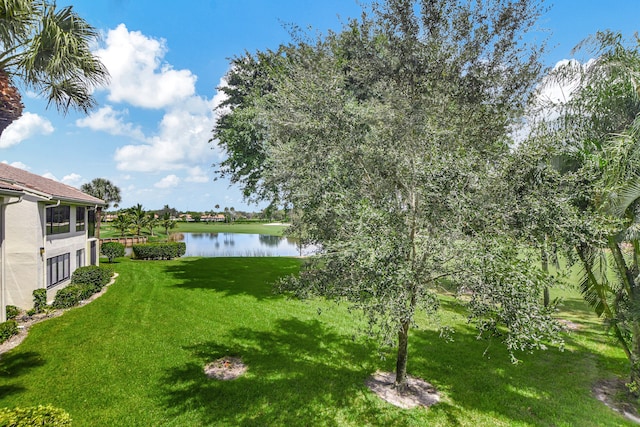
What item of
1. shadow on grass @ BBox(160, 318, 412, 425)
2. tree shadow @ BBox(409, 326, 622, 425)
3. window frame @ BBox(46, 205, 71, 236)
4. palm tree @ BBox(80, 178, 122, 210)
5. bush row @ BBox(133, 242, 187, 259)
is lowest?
tree shadow @ BBox(409, 326, 622, 425)

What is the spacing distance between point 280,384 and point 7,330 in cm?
993

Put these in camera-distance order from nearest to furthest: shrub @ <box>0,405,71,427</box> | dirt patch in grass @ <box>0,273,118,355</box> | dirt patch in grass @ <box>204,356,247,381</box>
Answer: shrub @ <box>0,405,71,427</box> → dirt patch in grass @ <box>204,356,247,381</box> → dirt patch in grass @ <box>0,273,118,355</box>

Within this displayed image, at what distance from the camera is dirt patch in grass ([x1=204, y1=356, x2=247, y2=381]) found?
8688 mm

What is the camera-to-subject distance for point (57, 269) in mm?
15703

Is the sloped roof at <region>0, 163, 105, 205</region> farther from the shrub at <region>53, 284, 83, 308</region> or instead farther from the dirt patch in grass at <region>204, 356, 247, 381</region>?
the dirt patch in grass at <region>204, 356, 247, 381</region>

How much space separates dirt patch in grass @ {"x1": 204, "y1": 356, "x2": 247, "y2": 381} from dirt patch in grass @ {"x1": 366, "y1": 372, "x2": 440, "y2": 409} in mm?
3756

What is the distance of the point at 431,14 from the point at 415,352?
33.1 ft

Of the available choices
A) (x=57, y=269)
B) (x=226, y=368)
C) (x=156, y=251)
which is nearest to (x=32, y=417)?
(x=226, y=368)

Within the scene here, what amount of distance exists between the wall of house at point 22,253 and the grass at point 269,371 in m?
2.11

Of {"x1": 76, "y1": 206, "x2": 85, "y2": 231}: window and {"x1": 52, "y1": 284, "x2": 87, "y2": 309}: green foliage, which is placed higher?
{"x1": 76, "y1": 206, "x2": 85, "y2": 231}: window

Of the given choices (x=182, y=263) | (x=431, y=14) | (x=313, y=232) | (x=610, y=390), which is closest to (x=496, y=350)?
(x=610, y=390)

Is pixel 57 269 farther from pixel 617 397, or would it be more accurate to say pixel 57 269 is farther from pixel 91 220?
pixel 617 397

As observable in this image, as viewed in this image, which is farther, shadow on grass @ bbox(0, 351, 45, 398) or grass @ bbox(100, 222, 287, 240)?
grass @ bbox(100, 222, 287, 240)

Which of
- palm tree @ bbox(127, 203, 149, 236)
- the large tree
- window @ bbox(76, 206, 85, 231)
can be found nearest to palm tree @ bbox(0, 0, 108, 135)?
the large tree
